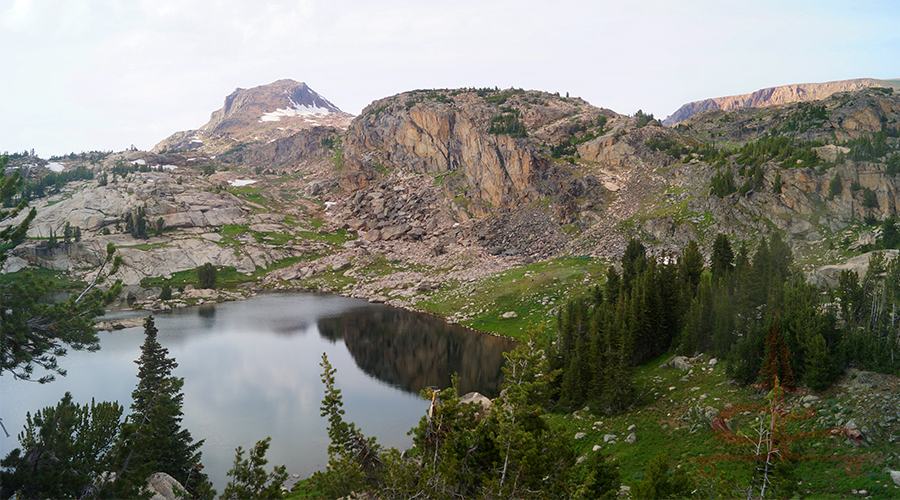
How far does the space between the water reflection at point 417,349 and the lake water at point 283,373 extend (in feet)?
0.51

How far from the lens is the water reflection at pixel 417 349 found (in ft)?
164

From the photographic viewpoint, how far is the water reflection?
49.9 meters

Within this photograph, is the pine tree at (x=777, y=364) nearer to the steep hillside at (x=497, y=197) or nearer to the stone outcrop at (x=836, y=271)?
the stone outcrop at (x=836, y=271)

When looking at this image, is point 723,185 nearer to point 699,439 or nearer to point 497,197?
point 497,197

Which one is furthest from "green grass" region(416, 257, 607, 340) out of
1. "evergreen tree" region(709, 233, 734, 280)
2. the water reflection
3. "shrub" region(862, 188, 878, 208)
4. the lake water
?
"shrub" region(862, 188, 878, 208)

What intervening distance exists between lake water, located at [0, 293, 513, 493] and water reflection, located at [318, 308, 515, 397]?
155 mm

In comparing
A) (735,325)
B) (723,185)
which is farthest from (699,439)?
(723,185)

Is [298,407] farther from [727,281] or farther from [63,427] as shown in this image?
[727,281]

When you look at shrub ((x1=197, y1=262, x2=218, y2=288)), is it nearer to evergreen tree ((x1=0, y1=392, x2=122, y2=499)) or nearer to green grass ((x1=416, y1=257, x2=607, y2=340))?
green grass ((x1=416, y1=257, x2=607, y2=340))

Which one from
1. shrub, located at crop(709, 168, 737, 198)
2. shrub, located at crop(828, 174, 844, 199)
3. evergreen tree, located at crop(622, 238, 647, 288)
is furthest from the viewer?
shrub, located at crop(709, 168, 737, 198)

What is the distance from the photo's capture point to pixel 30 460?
14289mm

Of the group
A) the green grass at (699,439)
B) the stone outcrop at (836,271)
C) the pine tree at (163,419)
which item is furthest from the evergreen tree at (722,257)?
the pine tree at (163,419)

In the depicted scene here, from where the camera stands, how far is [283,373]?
51.3 m

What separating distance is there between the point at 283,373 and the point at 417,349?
61.1ft
